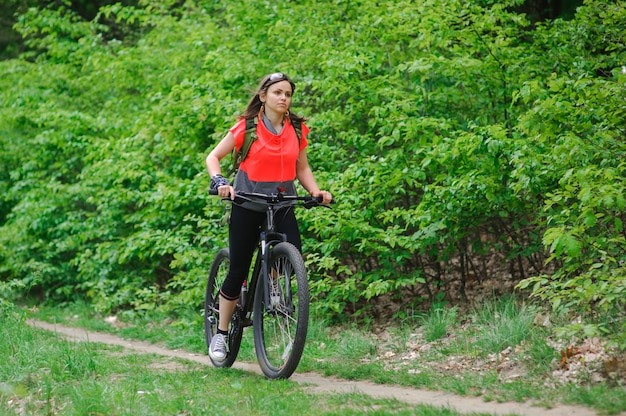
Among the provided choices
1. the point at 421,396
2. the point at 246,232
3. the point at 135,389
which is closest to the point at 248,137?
the point at 246,232

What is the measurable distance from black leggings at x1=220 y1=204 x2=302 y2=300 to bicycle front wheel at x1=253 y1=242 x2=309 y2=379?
0.24 meters

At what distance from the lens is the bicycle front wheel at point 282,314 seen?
17.1 ft

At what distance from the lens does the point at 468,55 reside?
24.2ft

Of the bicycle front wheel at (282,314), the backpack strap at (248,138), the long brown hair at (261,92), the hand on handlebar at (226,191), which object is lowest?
the bicycle front wheel at (282,314)

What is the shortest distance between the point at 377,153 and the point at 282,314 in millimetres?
3256

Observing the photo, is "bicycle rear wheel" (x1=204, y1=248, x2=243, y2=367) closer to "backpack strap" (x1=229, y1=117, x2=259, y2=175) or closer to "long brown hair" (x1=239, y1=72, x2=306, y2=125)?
"backpack strap" (x1=229, y1=117, x2=259, y2=175)

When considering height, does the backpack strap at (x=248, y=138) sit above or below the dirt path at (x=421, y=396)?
above

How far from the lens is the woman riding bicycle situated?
18.5 ft

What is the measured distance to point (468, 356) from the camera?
232 inches

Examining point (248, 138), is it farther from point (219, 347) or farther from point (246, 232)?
point (219, 347)

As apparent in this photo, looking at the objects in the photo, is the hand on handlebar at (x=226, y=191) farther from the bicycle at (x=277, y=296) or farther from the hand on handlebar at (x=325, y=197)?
the hand on handlebar at (x=325, y=197)

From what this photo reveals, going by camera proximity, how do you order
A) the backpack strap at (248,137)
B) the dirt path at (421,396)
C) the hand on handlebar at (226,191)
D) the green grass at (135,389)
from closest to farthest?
1. the dirt path at (421,396)
2. the green grass at (135,389)
3. the hand on handlebar at (226,191)
4. the backpack strap at (248,137)

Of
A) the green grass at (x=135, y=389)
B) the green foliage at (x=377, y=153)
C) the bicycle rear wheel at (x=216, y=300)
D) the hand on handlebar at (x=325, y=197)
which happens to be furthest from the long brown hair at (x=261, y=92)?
the green grass at (x=135, y=389)

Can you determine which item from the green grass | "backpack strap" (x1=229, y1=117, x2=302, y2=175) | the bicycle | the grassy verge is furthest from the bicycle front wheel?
"backpack strap" (x1=229, y1=117, x2=302, y2=175)
